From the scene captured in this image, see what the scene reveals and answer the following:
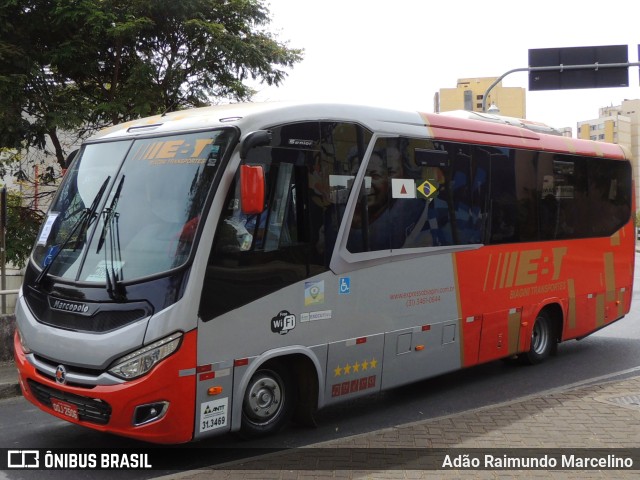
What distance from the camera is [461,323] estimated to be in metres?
8.12

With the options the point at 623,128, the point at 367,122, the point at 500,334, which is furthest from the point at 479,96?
the point at 367,122

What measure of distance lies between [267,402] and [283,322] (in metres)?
0.74

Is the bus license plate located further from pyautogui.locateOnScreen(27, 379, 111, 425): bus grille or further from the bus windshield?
the bus windshield

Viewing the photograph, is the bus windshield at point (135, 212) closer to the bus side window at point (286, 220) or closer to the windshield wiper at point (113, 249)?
the windshield wiper at point (113, 249)

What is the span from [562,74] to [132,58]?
A: 11470 millimetres

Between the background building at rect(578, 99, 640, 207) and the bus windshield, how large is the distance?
11801 centimetres

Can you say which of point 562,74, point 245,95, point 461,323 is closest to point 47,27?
point 245,95

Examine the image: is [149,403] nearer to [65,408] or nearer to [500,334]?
[65,408]

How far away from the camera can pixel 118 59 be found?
44.3 ft

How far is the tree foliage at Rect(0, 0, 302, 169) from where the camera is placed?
12.3 metres

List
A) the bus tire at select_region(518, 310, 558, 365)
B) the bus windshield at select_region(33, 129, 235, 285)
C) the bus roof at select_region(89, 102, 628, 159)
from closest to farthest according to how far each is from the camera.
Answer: the bus windshield at select_region(33, 129, 235, 285) < the bus roof at select_region(89, 102, 628, 159) < the bus tire at select_region(518, 310, 558, 365)

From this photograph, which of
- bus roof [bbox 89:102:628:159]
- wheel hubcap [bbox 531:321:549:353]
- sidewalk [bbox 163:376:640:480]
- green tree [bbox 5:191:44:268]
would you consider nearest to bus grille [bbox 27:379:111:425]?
sidewalk [bbox 163:376:640:480]

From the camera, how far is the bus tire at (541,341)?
9789 mm

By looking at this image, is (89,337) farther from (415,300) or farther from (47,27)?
(47,27)
